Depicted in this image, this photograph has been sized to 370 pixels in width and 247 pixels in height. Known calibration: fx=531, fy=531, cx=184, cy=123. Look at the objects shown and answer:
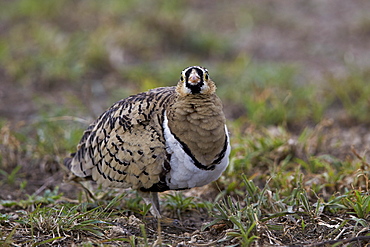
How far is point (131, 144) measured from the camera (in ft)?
12.5

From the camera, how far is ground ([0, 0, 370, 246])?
3666 millimetres

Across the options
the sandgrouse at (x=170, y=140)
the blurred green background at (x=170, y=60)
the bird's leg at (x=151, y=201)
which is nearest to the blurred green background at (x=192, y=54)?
the blurred green background at (x=170, y=60)

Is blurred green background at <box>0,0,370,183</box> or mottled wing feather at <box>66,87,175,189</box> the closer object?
mottled wing feather at <box>66,87,175,189</box>

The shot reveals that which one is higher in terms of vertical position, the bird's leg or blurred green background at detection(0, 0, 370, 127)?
blurred green background at detection(0, 0, 370, 127)

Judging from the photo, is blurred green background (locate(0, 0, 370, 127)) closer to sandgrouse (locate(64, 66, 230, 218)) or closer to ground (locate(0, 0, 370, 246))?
ground (locate(0, 0, 370, 246))

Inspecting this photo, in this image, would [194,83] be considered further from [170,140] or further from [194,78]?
[170,140]

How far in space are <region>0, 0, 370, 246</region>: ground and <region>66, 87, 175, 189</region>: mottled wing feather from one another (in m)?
0.27

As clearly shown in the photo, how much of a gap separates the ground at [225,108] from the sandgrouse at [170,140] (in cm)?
27

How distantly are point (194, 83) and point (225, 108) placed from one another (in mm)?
3023

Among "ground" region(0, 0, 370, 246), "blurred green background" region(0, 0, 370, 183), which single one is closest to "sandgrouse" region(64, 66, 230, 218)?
"ground" region(0, 0, 370, 246)

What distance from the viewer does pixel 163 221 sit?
396 centimetres

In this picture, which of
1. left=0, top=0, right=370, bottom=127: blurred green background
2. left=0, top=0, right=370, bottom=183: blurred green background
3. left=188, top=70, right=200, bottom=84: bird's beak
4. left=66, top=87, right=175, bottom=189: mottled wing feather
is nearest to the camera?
left=188, top=70, right=200, bottom=84: bird's beak

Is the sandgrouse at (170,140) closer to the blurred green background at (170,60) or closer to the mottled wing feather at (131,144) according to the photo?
the mottled wing feather at (131,144)

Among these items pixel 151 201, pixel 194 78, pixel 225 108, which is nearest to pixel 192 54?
pixel 225 108
